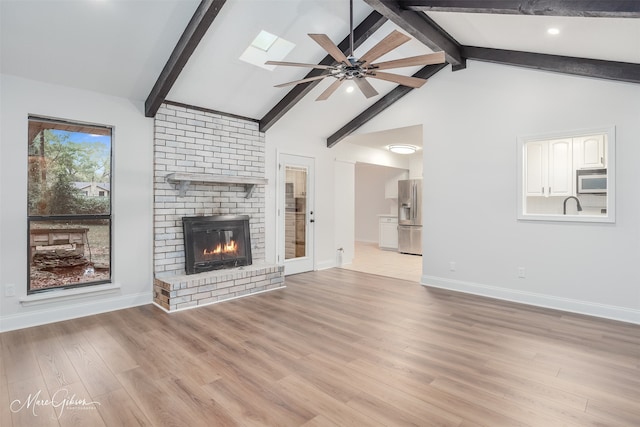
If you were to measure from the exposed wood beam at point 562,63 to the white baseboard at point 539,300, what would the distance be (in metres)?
2.42

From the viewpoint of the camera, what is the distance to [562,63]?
383 centimetres

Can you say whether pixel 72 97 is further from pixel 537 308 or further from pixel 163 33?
pixel 537 308

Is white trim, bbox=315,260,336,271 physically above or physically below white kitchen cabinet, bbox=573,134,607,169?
below

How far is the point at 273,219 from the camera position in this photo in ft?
18.7

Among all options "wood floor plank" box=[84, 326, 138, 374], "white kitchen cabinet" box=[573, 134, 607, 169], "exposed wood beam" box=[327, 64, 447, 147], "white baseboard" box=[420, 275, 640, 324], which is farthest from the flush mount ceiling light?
"wood floor plank" box=[84, 326, 138, 374]

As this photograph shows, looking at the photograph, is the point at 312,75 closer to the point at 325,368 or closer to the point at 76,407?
the point at 325,368

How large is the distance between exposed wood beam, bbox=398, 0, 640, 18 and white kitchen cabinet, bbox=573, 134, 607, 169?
2.73 m

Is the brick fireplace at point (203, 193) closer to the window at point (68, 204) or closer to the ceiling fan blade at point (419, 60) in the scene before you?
the window at point (68, 204)

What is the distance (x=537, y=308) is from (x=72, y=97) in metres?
5.85

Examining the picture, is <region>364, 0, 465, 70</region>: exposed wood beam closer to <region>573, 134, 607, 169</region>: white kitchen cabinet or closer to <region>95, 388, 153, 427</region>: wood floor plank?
<region>573, 134, 607, 169</region>: white kitchen cabinet

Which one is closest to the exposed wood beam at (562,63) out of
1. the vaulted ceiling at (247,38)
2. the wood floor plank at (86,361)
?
the vaulted ceiling at (247,38)

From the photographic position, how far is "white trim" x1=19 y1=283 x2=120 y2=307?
3455 mm

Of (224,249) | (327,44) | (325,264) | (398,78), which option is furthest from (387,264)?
(327,44)

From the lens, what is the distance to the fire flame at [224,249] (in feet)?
15.4
